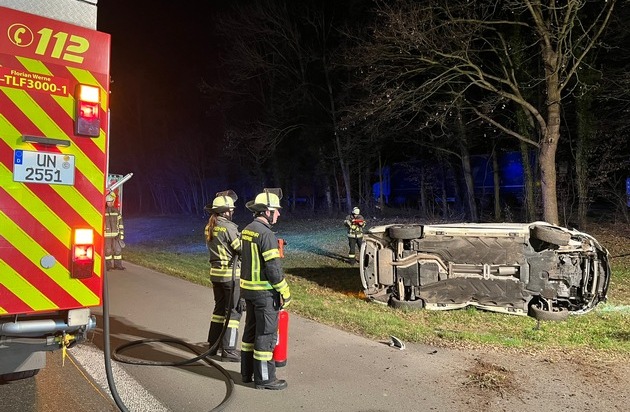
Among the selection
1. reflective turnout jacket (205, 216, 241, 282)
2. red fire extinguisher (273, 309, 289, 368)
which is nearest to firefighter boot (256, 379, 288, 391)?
red fire extinguisher (273, 309, 289, 368)

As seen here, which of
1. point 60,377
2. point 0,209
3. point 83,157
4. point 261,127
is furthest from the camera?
point 261,127

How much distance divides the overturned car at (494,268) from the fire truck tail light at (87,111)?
5072 millimetres

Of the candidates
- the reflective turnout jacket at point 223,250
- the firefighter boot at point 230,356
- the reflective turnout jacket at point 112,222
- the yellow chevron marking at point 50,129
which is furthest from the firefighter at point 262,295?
the reflective turnout jacket at point 112,222

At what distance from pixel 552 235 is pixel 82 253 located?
5795mm

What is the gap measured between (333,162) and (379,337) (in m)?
23.3


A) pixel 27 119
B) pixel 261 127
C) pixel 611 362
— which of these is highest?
pixel 261 127

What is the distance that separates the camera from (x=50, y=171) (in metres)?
3.20

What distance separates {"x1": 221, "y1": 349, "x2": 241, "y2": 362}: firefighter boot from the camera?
206 inches

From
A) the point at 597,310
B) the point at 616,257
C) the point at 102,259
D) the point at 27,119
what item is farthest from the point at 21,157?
the point at 616,257

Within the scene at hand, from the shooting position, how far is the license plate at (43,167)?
3082 mm

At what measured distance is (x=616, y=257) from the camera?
1205cm

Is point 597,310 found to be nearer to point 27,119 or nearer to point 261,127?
point 27,119

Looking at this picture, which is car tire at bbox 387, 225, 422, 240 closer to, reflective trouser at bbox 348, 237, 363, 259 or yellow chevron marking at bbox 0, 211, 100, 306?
yellow chevron marking at bbox 0, 211, 100, 306

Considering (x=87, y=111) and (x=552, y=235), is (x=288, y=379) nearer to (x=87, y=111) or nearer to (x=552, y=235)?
(x=87, y=111)
